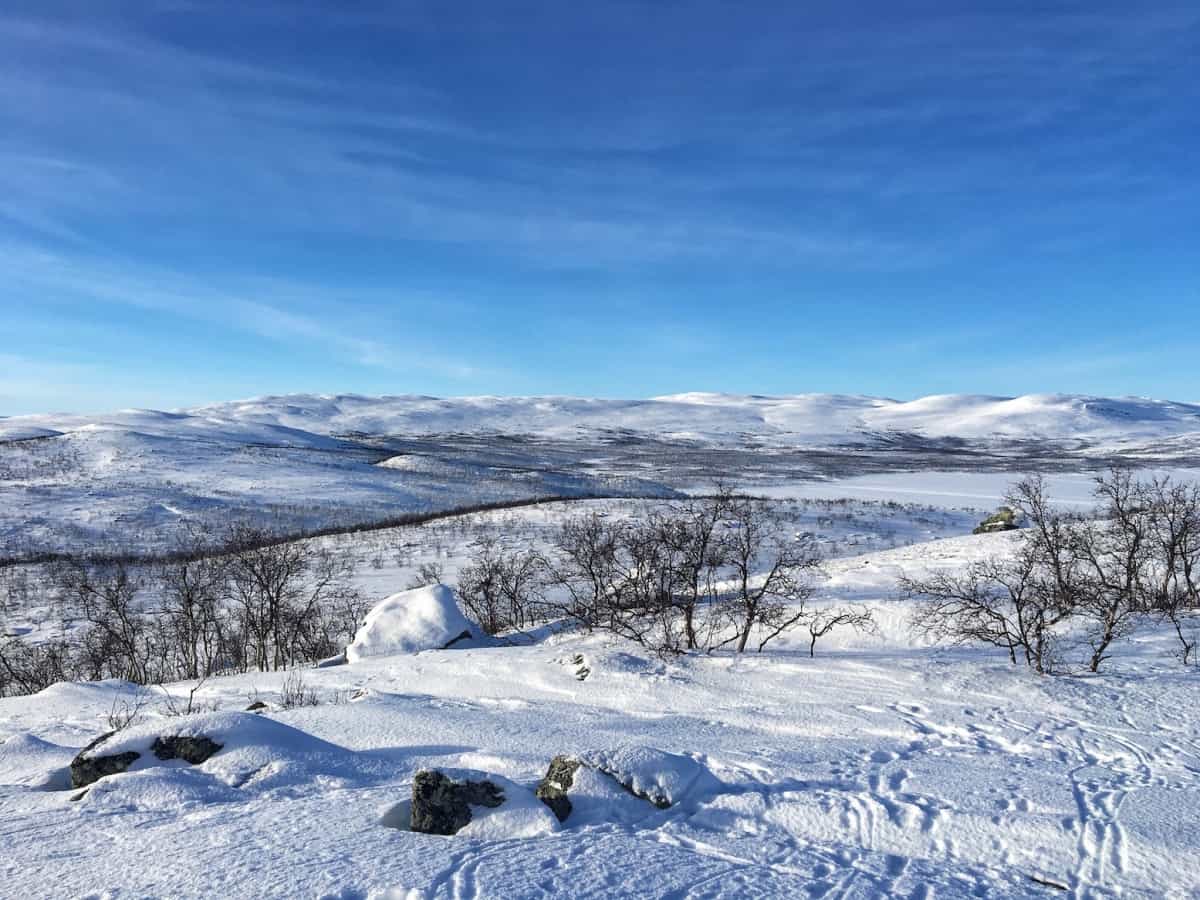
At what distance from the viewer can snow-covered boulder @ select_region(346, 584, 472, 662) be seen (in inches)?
775

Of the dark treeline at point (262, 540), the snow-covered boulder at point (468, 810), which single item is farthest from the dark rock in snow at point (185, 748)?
the dark treeline at point (262, 540)

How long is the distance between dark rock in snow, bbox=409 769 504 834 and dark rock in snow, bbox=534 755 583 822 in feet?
1.46

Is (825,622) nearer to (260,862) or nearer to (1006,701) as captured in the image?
(1006,701)

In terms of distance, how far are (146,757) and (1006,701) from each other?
11.4 meters

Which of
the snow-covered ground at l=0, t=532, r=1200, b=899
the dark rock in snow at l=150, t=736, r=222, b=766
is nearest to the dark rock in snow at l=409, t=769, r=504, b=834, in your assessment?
the snow-covered ground at l=0, t=532, r=1200, b=899

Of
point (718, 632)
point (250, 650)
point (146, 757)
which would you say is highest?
point (146, 757)

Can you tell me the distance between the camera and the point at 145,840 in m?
5.59

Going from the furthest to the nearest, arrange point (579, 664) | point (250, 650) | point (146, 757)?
1. point (250, 650)
2. point (579, 664)
3. point (146, 757)

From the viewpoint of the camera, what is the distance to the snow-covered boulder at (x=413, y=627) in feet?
64.6

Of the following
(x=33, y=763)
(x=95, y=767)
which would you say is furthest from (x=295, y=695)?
(x=95, y=767)

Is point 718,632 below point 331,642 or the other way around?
the other way around

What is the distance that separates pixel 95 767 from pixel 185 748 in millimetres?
788

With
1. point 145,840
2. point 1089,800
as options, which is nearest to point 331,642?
point 145,840

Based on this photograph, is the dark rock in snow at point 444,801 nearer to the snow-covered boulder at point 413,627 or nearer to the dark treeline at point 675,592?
the dark treeline at point 675,592
